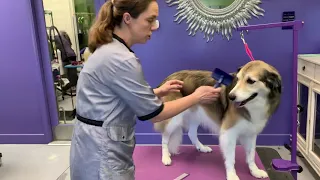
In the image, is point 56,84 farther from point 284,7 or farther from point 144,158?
point 284,7

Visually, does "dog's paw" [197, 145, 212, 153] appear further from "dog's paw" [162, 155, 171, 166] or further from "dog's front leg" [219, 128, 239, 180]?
"dog's front leg" [219, 128, 239, 180]

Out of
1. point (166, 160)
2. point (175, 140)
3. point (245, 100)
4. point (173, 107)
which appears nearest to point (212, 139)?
point (175, 140)

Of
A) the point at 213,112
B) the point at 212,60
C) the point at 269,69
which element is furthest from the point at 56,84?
the point at 269,69

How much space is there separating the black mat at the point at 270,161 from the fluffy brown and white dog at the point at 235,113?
314 mm

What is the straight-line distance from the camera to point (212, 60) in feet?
9.78

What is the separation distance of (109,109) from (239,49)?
2.04 meters

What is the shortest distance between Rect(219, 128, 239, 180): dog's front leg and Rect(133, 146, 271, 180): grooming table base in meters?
0.09

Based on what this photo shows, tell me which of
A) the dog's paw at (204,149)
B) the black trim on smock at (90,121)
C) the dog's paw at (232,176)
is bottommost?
the dog's paw at (204,149)

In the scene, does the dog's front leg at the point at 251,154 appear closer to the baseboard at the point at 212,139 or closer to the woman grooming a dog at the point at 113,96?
the baseboard at the point at 212,139

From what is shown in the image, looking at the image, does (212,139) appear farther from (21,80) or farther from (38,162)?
(21,80)

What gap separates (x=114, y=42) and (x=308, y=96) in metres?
2.01

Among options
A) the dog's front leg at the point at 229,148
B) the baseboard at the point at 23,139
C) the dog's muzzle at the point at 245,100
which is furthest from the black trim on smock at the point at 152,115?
the baseboard at the point at 23,139

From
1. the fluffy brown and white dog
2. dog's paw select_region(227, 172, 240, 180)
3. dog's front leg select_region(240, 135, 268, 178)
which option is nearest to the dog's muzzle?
the fluffy brown and white dog

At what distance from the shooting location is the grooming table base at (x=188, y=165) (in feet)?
7.27
